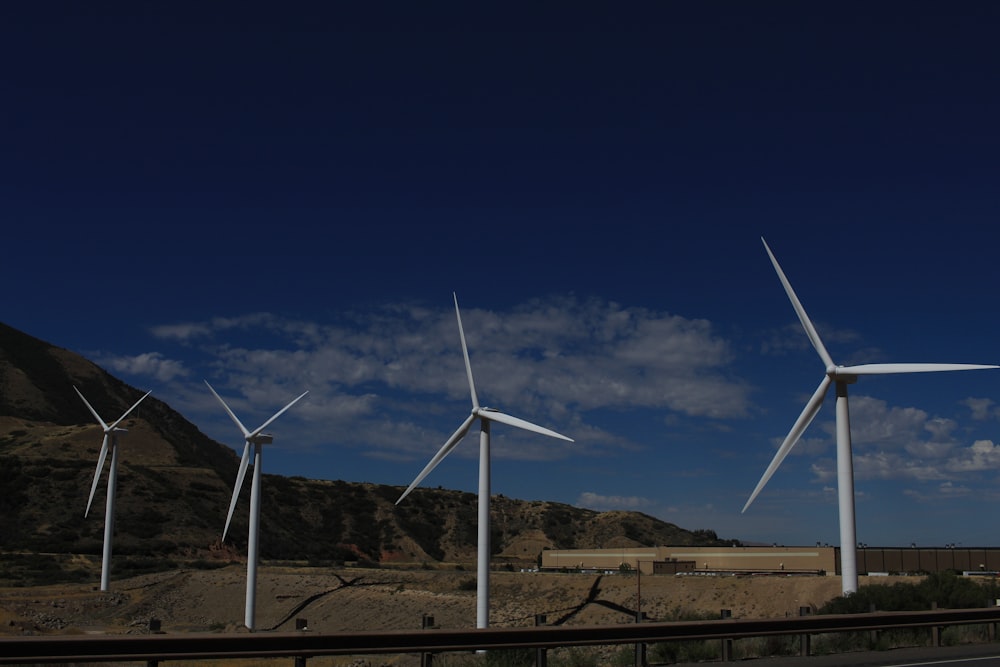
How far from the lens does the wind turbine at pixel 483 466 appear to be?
3900 centimetres

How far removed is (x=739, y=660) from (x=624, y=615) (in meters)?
30.1

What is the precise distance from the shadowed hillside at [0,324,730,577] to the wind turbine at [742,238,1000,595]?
75972 mm

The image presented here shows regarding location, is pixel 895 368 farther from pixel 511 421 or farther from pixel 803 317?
pixel 511 421

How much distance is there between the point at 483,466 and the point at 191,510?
75.0 metres

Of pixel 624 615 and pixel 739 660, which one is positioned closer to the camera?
pixel 739 660

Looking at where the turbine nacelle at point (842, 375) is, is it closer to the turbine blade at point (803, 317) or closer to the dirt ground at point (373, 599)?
the turbine blade at point (803, 317)

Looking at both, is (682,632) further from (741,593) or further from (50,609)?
(50,609)

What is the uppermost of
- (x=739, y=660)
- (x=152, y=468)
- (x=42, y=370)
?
(x=42, y=370)

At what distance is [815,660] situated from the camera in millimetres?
18922

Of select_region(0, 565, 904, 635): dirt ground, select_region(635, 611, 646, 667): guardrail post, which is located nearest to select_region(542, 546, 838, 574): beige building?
select_region(0, 565, 904, 635): dirt ground

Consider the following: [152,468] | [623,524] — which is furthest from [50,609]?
[623,524]

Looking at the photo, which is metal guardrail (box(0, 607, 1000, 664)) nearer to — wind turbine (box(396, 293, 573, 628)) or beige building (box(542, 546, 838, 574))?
wind turbine (box(396, 293, 573, 628))

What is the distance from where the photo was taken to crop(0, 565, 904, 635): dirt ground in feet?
157

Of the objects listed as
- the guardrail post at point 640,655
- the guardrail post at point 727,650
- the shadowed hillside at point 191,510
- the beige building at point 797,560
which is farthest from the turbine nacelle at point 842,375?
the shadowed hillside at point 191,510
